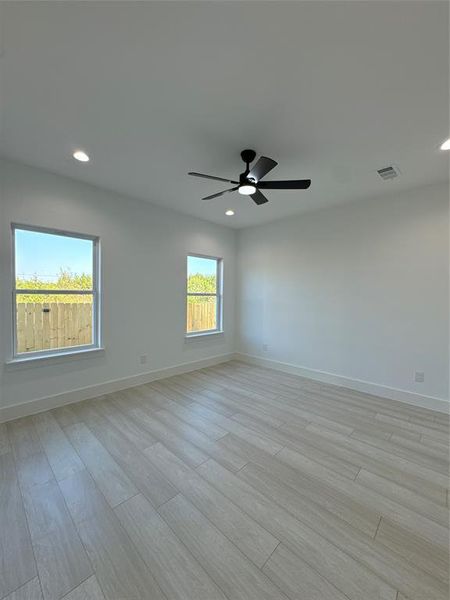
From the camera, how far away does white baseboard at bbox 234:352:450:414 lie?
3045mm

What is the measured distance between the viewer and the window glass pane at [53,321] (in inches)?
110

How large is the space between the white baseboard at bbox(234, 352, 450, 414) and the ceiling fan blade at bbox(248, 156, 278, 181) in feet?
10.5

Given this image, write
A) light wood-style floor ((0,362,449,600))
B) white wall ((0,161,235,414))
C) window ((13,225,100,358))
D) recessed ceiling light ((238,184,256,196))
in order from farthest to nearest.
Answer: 1. window ((13,225,100,358))
2. white wall ((0,161,235,414))
3. recessed ceiling light ((238,184,256,196))
4. light wood-style floor ((0,362,449,600))

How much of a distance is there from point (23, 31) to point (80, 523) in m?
2.87

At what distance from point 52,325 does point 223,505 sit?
277 cm

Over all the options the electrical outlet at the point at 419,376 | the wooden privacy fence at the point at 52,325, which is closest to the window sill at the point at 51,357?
the wooden privacy fence at the point at 52,325

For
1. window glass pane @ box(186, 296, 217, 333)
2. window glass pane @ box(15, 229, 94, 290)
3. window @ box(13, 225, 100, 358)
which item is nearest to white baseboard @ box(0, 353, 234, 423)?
window @ box(13, 225, 100, 358)

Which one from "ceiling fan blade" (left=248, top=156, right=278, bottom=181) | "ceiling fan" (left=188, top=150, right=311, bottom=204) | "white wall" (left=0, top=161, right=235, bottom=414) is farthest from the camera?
"white wall" (left=0, top=161, right=235, bottom=414)

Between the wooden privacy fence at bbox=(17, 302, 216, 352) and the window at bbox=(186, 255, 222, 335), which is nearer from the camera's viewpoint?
the wooden privacy fence at bbox=(17, 302, 216, 352)

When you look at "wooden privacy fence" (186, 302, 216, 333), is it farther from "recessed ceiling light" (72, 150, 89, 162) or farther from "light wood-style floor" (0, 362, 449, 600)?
"recessed ceiling light" (72, 150, 89, 162)

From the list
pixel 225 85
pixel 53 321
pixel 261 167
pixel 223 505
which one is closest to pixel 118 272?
pixel 53 321

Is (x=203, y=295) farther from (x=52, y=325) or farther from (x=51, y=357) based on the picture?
(x=51, y=357)

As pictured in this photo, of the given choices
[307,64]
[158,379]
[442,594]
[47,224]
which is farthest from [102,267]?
[442,594]

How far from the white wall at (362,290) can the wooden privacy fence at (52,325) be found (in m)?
3.06
